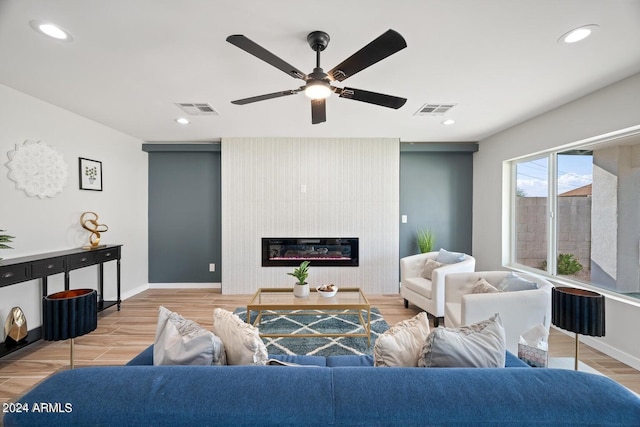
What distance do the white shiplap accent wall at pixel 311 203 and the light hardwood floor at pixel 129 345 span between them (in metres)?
0.47

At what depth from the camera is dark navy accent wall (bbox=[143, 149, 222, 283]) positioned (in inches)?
184

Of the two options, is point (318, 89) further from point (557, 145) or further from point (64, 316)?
point (557, 145)

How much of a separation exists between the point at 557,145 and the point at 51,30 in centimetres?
454

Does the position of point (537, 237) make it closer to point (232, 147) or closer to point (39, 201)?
point (232, 147)

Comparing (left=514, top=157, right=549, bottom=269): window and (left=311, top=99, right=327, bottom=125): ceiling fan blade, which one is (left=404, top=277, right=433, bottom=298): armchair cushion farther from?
(left=311, top=99, right=327, bottom=125): ceiling fan blade

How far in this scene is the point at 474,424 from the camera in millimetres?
816

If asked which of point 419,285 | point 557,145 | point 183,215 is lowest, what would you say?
point 419,285

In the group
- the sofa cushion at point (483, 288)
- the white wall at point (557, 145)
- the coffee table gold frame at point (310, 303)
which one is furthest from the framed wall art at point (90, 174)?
the white wall at point (557, 145)

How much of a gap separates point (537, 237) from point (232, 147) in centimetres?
448

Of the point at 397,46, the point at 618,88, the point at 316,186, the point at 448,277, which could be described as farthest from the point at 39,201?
the point at 618,88

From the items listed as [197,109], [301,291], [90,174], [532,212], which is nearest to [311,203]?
[301,291]

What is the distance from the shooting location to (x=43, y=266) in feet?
8.46

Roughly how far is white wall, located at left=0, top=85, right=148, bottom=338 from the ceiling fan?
243 centimetres

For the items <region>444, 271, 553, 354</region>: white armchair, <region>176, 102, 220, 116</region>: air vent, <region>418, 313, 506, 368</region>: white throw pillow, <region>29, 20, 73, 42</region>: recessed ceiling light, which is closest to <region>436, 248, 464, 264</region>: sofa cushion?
<region>444, 271, 553, 354</region>: white armchair
